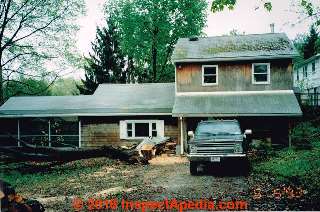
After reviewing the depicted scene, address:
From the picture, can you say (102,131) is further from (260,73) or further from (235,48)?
(260,73)

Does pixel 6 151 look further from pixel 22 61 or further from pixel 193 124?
pixel 22 61

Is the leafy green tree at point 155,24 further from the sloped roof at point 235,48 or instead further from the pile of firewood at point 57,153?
the pile of firewood at point 57,153

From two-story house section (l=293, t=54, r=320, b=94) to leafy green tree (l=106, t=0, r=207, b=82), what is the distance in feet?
→ 46.7

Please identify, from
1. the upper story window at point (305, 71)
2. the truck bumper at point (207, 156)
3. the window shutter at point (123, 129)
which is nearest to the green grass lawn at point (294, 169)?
the truck bumper at point (207, 156)

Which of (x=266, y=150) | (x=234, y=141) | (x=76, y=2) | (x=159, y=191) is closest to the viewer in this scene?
(x=159, y=191)

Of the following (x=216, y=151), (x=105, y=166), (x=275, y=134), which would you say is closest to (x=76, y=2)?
(x=105, y=166)

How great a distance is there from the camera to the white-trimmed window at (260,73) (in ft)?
74.0

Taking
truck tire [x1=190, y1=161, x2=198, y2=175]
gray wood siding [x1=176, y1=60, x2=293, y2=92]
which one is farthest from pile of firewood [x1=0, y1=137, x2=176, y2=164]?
gray wood siding [x1=176, y1=60, x2=293, y2=92]

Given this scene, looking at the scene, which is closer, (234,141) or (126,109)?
(234,141)

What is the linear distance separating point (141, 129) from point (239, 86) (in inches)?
289

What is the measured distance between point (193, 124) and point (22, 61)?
16628 millimetres

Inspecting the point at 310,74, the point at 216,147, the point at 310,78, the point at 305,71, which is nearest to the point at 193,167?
the point at 216,147

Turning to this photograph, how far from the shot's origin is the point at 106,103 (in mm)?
25031

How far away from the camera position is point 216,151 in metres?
13.3
